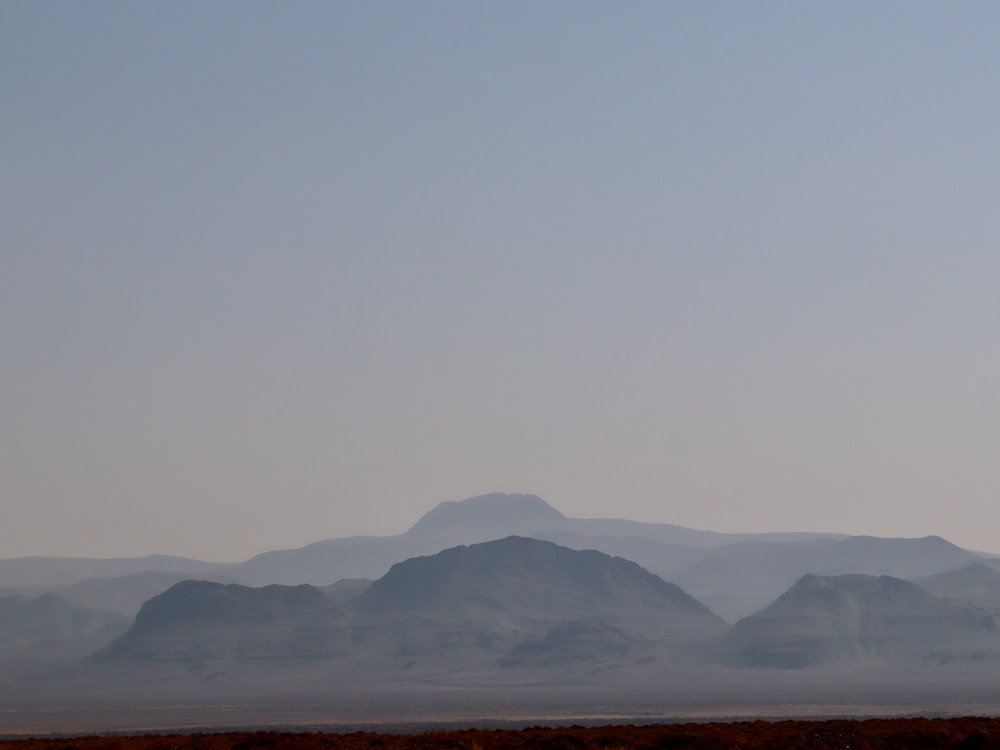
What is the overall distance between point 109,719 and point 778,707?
96493 mm

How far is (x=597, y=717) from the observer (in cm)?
17075

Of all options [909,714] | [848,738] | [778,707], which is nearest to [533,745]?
[848,738]

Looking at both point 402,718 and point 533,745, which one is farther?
point 402,718

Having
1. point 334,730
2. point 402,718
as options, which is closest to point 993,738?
point 334,730

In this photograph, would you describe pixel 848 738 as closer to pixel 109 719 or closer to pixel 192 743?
pixel 192 743

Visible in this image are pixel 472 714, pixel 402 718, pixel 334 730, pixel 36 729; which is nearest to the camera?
pixel 334 730

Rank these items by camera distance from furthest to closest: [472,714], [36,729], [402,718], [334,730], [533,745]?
[472,714] < [402,718] < [36,729] < [334,730] < [533,745]

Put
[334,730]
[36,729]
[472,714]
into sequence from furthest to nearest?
[472,714] < [36,729] < [334,730]

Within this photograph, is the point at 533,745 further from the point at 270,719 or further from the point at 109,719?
the point at 109,719

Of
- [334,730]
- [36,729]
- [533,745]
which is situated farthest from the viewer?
[36,729]

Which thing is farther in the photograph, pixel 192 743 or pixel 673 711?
pixel 673 711

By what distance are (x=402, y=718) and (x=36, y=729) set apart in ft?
148

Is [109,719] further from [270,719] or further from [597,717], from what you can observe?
[597,717]

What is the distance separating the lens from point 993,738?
60156 mm
